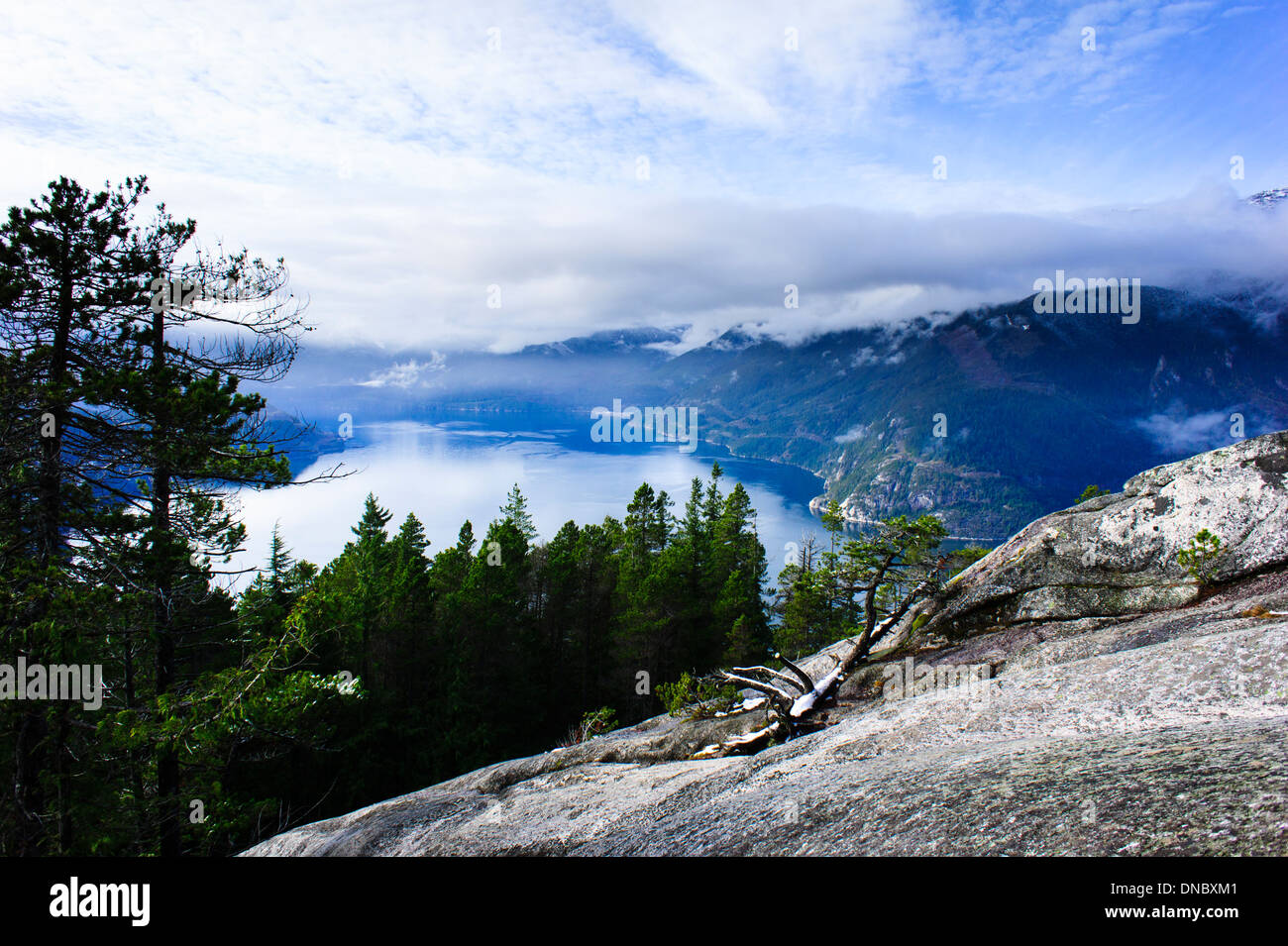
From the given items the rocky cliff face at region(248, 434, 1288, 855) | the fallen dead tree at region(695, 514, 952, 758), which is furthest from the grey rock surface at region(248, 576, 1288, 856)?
the fallen dead tree at region(695, 514, 952, 758)

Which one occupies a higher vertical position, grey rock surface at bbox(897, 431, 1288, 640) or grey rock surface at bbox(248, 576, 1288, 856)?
grey rock surface at bbox(897, 431, 1288, 640)

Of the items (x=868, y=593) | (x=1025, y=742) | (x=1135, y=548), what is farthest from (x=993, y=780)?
(x=868, y=593)

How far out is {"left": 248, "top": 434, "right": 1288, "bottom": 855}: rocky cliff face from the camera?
13.6 ft

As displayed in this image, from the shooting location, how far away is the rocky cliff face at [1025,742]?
4.15 metres

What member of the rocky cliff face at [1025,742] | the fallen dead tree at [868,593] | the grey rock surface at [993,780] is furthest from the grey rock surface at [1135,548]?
the grey rock surface at [993,780]

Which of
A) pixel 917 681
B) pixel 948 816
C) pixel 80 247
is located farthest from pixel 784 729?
pixel 80 247

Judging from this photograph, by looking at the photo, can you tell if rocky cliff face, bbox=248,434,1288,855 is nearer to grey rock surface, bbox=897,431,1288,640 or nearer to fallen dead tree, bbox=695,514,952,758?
grey rock surface, bbox=897,431,1288,640

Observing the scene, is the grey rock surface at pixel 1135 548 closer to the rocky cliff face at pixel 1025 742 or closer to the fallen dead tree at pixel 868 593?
the rocky cliff face at pixel 1025 742

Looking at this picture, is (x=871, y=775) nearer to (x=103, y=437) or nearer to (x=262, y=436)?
(x=262, y=436)

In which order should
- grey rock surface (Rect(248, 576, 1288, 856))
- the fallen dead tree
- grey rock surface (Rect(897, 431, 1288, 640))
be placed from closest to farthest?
grey rock surface (Rect(248, 576, 1288, 856)) → grey rock surface (Rect(897, 431, 1288, 640)) → the fallen dead tree

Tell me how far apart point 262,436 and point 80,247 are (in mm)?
3726

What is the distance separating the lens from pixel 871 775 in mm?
6266

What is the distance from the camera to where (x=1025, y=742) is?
21.0 ft

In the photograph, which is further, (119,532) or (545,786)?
(545,786)
